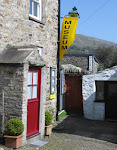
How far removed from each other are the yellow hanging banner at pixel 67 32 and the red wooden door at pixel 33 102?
13.1ft

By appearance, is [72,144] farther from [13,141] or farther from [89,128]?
[89,128]

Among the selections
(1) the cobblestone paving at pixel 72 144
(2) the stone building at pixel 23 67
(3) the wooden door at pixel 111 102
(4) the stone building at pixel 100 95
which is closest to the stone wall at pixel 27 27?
(2) the stone building at pixel 23 67

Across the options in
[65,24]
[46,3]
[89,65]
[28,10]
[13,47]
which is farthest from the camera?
[89,65]

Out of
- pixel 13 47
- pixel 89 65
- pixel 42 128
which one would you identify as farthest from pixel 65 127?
pixel 89 65

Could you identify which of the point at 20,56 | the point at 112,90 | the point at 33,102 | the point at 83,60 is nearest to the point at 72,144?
the point at 33,102

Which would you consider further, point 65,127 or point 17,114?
point 65,127

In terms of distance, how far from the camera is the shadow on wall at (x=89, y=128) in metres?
9.26

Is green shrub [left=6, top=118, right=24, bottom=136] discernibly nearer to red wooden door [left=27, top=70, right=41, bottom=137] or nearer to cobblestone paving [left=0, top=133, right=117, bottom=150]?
cobblestone paving [left=0, top=133, right=117, bottom=150]

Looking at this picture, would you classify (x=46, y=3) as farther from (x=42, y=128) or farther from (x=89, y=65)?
(x=89, y=65)

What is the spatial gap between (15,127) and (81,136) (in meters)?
3.23

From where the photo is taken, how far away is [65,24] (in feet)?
38.5

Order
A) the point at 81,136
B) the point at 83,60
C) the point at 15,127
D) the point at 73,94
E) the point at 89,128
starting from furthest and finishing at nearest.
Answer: the point at 83,60 < the point at 73,94 < the point at 89,128 < the point at 81,136 < the point at 15,127

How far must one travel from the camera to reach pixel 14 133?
682cm

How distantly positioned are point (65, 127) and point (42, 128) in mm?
2531
